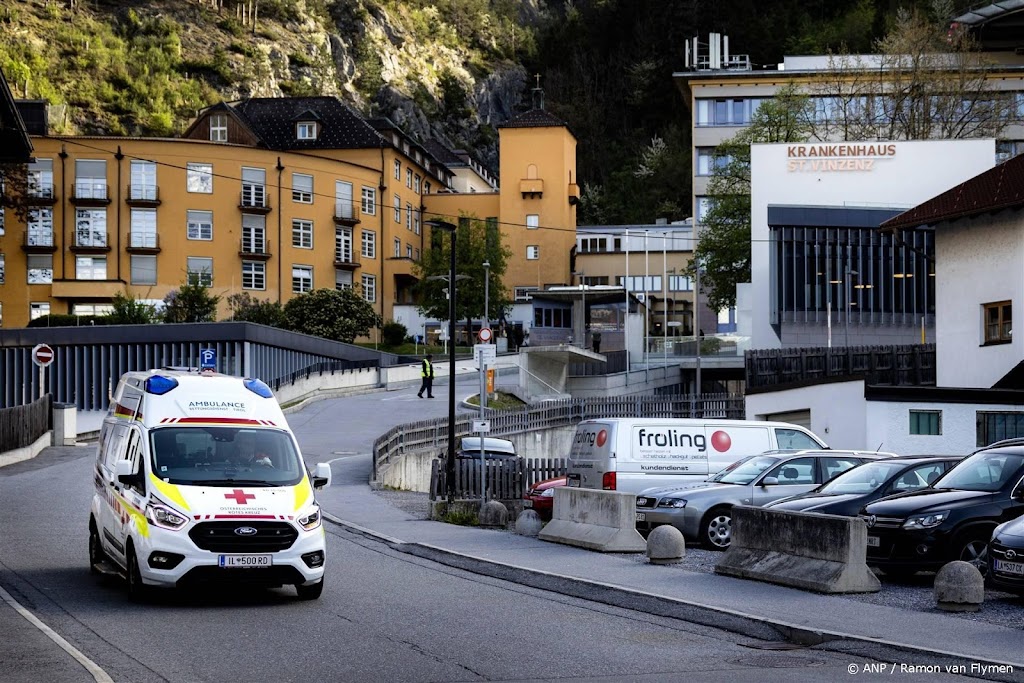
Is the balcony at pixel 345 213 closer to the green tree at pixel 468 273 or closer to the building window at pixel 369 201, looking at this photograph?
the building window at pixel 369 201

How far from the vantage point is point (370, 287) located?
9731 cm

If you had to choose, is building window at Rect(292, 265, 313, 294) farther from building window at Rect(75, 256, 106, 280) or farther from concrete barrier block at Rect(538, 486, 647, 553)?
concrete barrier block at Rect(538, 486, 647, 553)

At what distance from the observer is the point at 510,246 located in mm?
106688

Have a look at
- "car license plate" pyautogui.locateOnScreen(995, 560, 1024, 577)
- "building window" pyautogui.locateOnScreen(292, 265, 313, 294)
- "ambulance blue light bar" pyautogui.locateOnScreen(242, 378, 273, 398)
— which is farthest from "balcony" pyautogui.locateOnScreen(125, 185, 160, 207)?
"car license plate" pyautogui.locateOnScreen(995, 560, 1024, 577)

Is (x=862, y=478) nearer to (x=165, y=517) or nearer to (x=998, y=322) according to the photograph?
(x=165, y=517)

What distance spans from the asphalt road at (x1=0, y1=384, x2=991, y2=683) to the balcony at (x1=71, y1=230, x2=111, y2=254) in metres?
71.5

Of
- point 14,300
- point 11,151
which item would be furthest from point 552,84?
point 11,151

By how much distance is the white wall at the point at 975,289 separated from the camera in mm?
34719

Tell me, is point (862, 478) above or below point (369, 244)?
below

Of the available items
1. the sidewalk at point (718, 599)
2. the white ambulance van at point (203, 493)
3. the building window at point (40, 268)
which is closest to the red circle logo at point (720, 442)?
the sidewalk at point (718, 599)

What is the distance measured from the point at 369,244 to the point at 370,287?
3.11m

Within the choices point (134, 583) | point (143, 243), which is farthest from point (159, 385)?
point (143, 243)

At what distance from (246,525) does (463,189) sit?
113 m

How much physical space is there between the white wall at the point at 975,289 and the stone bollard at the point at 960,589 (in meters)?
22.7
